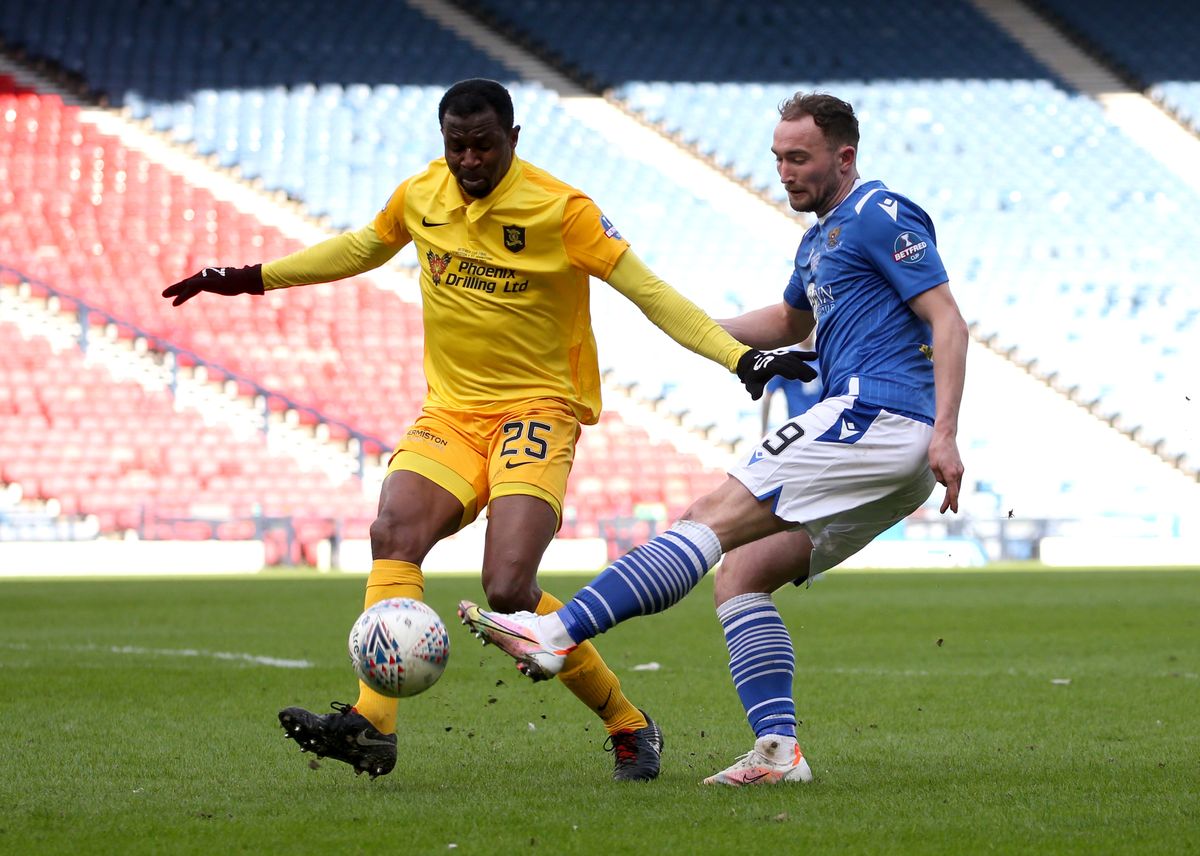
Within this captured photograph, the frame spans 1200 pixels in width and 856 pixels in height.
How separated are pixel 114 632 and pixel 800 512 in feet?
25.7

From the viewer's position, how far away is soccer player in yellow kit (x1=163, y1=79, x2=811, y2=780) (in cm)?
511

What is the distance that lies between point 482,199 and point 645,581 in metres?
1.49

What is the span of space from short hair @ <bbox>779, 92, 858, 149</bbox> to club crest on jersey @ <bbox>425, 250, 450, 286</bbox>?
1171 mm

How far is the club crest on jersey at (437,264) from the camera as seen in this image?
5.45m

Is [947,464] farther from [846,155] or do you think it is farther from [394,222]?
[394,222]

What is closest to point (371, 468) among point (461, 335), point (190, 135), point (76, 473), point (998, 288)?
Result: point (76, 473)

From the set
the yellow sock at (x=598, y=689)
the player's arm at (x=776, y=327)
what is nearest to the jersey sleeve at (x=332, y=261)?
the player's arm at (x=776, y=327)

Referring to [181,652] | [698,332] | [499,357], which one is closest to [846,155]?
[698,332]

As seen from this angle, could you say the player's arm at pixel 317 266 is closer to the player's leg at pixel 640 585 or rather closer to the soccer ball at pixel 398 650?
the soccer ball at pixel 398 650

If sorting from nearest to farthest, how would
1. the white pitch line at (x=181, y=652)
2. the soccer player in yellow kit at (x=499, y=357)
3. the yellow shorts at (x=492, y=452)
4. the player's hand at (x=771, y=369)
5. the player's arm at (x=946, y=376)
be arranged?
the player's arm at (x=946, y=376) → the player's hand at (x=771, y=369) → the soccer player in yellow kit at (x=499, y=357) → the yellow shorts at (x=492, y=452) → the white pitch line at (x=181, y=652)

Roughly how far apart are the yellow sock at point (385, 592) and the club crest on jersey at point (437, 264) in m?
0.94

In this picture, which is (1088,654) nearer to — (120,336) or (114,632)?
(114,632)

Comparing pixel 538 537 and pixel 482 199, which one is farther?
pixel 482 199

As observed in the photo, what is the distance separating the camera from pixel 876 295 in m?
5.04
